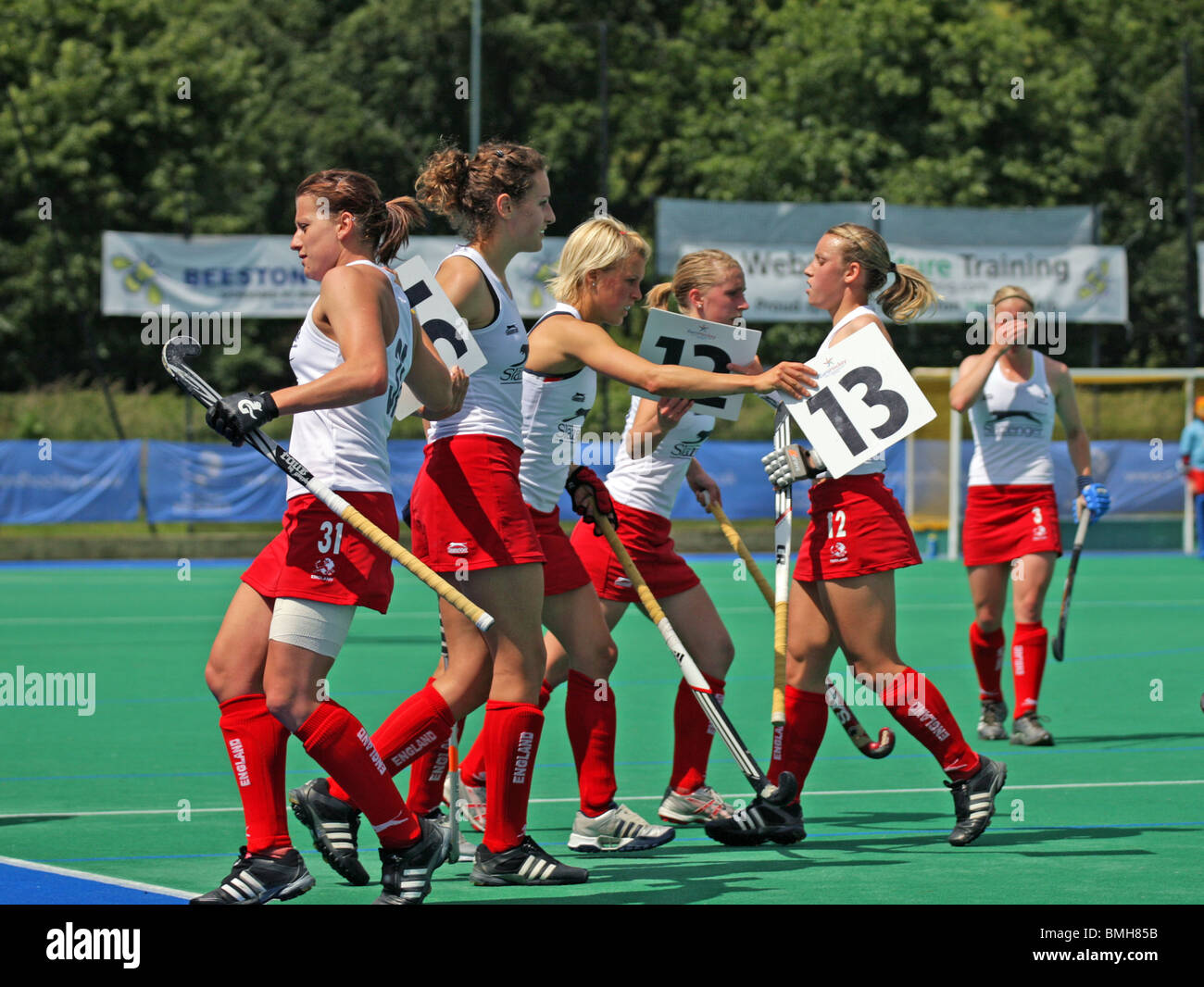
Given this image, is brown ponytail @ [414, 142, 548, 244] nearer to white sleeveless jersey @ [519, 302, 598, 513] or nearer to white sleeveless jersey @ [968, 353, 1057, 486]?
white sleeveless jersey @ [519, 302, 598, 513]

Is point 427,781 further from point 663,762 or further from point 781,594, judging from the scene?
point 663,762

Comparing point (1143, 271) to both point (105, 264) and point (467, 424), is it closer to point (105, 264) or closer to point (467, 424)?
point (105, 264)

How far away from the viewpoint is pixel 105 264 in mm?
26281

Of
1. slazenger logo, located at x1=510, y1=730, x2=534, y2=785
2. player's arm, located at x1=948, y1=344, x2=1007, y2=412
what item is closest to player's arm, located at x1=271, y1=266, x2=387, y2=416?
slazenger logo, located at x1=510, y1=730, x2=534, y2=785

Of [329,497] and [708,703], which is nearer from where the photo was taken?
[329,497]

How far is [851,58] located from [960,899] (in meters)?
36.0

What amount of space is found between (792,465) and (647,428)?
3.30 feet

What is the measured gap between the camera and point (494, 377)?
5766mm

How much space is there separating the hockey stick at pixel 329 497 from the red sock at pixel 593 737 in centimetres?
138

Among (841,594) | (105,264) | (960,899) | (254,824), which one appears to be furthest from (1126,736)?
(105,264)

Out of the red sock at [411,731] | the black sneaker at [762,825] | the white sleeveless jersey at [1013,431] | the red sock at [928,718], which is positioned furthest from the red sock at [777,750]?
the white sleeveless jersey at [1013,431]

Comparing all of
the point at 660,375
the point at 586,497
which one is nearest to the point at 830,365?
the point at 660,375
